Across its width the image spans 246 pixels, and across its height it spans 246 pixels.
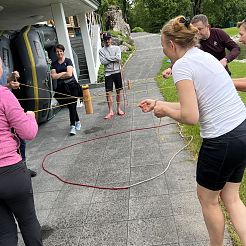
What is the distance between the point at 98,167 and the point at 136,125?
207 cm

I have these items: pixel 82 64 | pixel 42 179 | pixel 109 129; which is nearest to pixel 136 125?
pixel 109 129

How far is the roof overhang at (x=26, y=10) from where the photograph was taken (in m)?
9.41

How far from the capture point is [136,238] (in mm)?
3061

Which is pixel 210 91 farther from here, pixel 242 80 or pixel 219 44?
pixel 219 44

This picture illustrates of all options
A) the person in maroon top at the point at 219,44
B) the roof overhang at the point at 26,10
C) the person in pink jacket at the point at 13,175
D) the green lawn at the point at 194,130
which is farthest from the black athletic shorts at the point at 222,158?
the roof overhang at the point at 26,10

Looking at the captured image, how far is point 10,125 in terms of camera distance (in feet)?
7.27

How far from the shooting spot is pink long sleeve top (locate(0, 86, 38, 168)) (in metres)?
2.15

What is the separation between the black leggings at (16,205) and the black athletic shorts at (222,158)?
114 centimetres

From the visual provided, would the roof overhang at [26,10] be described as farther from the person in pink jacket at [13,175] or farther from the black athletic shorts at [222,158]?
the black athletic shorts at [222,158]

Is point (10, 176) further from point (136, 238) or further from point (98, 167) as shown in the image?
point (98, 167)

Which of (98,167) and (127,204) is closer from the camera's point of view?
(127,204)

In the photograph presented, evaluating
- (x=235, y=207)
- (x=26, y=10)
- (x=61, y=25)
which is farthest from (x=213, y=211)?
(x=26, y=10)

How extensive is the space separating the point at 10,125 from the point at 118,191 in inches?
83.0

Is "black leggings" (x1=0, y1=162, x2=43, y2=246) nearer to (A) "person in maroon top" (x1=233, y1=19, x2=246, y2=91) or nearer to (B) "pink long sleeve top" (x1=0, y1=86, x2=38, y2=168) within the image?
(B) "pink long sleeve top" (x1=0, y1=86, x2=38, y2=168)
